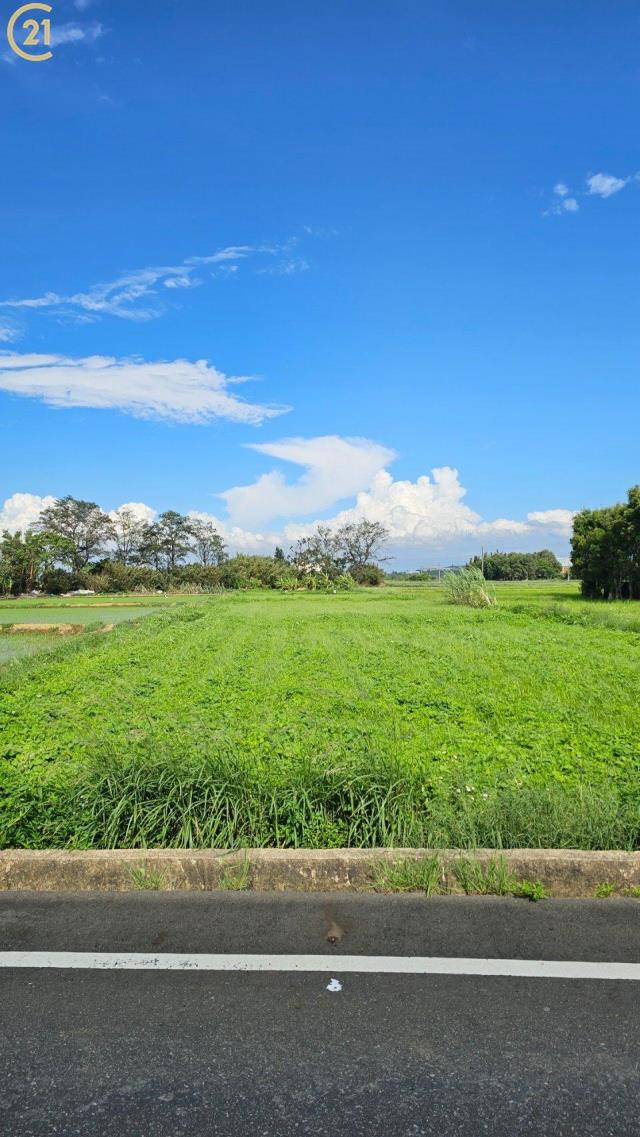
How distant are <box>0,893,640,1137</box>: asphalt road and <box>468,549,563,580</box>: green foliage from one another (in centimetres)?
8400

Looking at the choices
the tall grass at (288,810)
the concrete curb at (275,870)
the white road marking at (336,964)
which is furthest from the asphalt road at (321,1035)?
the tall grass at (288,810)

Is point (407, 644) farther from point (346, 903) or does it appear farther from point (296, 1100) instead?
point (296, 1100)

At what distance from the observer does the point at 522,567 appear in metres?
88.1

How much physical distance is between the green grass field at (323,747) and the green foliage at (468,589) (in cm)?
1265

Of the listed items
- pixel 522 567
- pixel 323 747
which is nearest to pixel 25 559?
pixel 323 747

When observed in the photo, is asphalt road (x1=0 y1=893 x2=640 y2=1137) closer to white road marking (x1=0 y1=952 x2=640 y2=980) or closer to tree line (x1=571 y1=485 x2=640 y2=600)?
white road marking (x1=0 y1=952 x2=640 y2=980)

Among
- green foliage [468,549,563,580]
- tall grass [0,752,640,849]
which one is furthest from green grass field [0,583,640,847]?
green foliage [468,549,563,580]

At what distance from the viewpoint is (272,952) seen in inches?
101

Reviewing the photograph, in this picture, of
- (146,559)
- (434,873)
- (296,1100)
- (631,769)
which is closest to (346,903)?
(434,873)

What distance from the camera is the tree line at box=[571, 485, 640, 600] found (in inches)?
1037

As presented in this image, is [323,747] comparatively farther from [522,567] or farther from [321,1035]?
[522,567]

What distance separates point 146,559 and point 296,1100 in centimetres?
6265

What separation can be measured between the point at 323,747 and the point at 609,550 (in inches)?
997

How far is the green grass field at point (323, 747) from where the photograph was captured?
3568 mm
